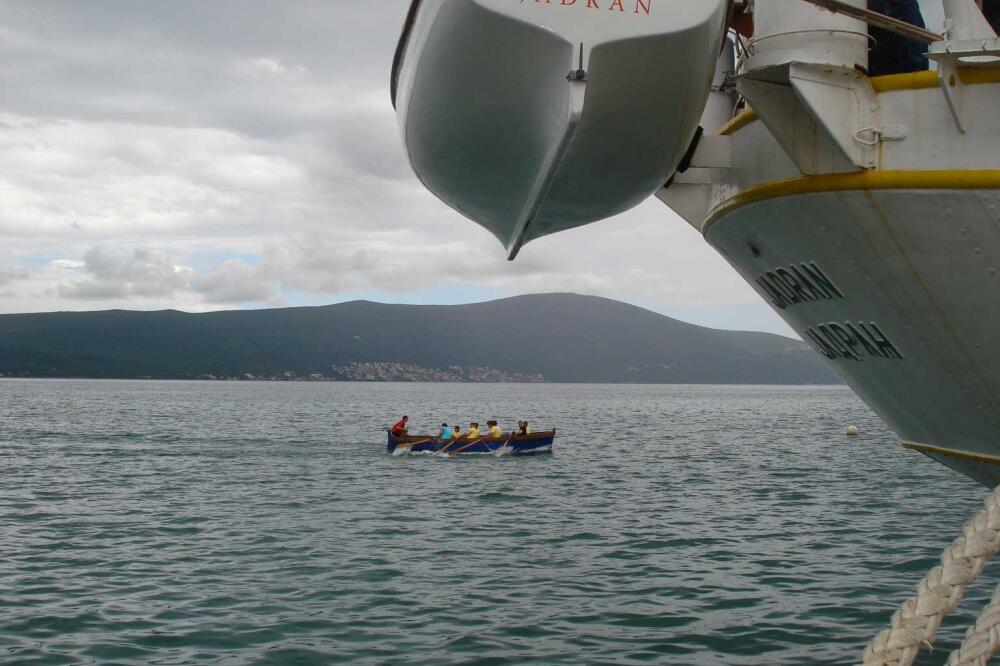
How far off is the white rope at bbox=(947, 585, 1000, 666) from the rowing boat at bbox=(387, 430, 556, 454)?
131ft

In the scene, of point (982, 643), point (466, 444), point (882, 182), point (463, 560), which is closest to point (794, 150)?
point (882, 182)

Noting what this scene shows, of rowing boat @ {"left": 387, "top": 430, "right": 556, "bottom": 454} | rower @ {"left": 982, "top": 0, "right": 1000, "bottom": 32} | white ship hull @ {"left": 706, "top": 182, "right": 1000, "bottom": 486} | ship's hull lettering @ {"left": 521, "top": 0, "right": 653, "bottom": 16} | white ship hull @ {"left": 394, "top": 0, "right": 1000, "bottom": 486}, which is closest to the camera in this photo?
ship's hull lettering @ {"left": 521, "top": 0, "right": 653, "bottom": 16}

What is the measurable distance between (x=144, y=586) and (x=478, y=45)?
1291cm

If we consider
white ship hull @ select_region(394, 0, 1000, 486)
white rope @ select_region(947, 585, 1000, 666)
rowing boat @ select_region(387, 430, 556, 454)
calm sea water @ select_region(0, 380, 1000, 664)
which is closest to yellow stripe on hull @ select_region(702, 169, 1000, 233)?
white ship hull @ select_region(394, 0, 1000, 486)

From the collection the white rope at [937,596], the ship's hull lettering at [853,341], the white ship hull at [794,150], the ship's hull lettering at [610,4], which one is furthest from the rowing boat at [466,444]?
the white rope at [937,596]

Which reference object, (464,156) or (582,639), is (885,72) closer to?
(464,156)

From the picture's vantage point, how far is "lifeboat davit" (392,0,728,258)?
653cm

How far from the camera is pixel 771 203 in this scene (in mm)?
9273

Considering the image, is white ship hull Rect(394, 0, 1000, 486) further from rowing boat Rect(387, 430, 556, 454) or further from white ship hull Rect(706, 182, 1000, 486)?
rowing boat Rect(387, 430, 556, 454)

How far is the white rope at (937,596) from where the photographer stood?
4246 mm

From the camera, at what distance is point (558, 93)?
6754mm

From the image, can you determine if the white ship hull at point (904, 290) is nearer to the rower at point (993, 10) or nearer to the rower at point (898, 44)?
the rower at point (898, 44)

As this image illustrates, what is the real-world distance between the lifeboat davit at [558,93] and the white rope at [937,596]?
3.71 meters

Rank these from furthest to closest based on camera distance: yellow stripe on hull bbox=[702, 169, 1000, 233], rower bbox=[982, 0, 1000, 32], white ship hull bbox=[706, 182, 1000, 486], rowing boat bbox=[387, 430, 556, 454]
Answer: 1. rowing boat bbox=[387, 430, 556, 454]
2. rower bbox=[982, 0, 1000, 32]
3. white ship hull bbox=[706, 182, 1000, 486]
4. yellow stripe on hull bbox=[702, 169, 1000, 233]
